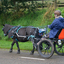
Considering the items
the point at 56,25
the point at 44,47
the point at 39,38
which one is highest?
the point at 56,25

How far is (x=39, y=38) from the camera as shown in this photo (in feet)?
26.6

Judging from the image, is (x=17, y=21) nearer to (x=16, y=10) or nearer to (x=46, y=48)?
(x=16, y=10)

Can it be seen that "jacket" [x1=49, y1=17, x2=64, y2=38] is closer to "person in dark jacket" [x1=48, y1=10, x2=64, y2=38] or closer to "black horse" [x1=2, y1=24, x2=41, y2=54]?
"person in dark jacket" [x1=48, y1=10, x2=64, y2=38]

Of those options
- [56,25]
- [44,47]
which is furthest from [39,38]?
[56,25]

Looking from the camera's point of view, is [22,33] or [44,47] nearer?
[44,47]

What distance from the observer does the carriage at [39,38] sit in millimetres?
7281

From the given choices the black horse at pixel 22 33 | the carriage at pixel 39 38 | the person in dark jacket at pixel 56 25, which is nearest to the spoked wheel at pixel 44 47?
the carriage at pixel 39 38

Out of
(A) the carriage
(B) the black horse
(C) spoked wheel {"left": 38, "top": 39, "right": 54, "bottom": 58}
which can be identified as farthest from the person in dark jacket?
(B) the black horse

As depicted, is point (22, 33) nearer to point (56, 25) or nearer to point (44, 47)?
point (44, 47)

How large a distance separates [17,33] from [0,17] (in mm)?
10954

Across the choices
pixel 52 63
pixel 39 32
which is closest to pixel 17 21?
pixel 39 32

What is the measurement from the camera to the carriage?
23.9 ft

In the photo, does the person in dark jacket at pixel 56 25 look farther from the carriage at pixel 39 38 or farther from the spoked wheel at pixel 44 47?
the spoked wheel at pixel 44 47

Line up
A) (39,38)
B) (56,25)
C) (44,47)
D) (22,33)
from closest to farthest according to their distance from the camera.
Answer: (56,25) < (44,47) < (39,38) < (22,33)
